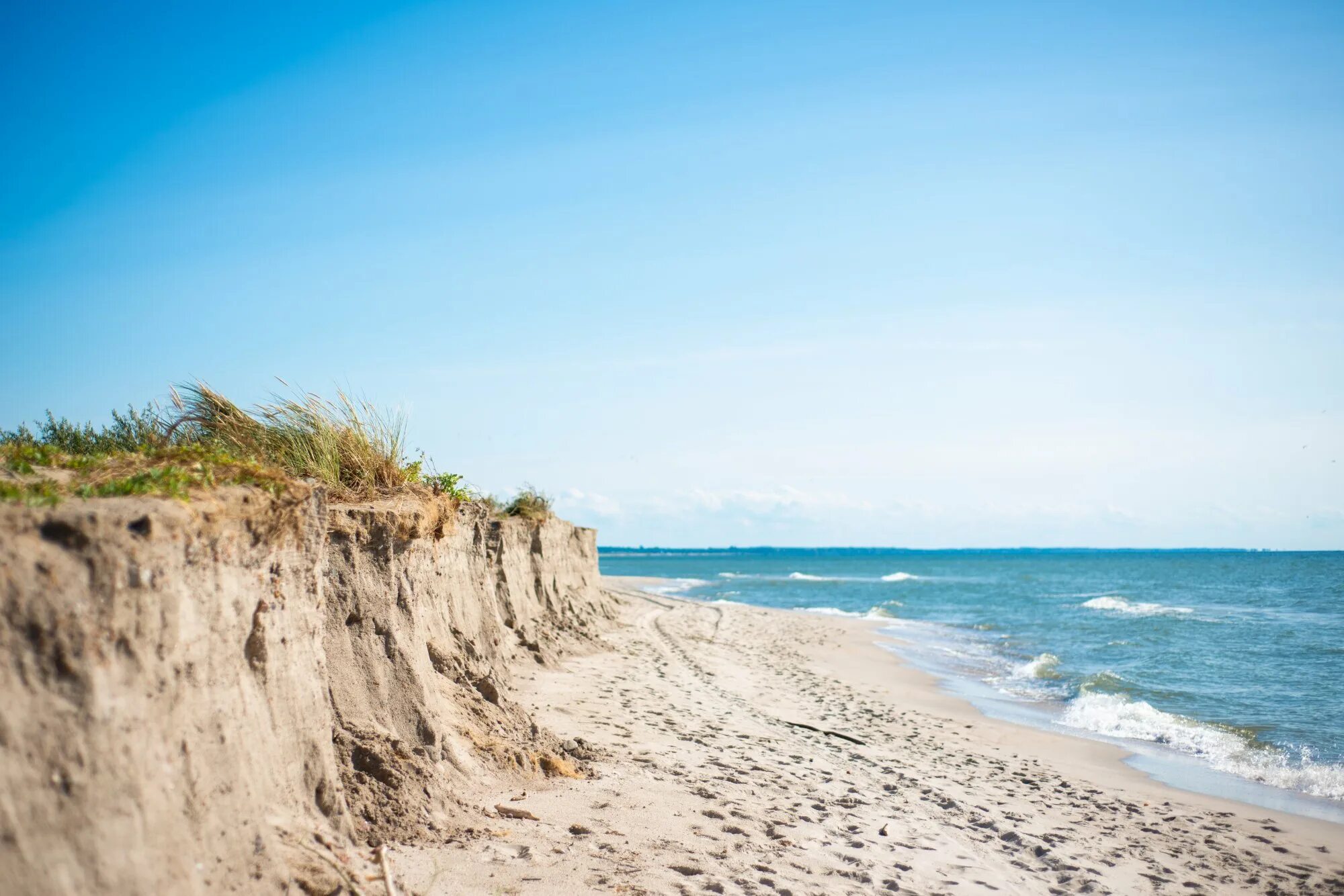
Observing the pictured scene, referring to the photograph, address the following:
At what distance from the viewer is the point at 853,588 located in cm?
5900

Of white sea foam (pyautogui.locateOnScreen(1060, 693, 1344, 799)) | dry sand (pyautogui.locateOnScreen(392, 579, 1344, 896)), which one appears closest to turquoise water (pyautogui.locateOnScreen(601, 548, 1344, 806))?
white sea foam (pyautogui.locateOnScreen(1060, 693, 1344, 799))

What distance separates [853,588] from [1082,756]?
47.9 meters

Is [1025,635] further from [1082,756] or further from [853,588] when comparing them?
[853,588]

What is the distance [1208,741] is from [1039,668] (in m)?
7.40

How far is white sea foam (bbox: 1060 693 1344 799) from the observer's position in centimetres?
1100

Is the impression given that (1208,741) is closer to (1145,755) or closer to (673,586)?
(1145,755)

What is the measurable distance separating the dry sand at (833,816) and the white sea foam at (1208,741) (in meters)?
1.40

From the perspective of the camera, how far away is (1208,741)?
1316cm

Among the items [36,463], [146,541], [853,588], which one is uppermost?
[36,463]

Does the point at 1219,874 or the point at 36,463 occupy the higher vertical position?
the point at 36,463

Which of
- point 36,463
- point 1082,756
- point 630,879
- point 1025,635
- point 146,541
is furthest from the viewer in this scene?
point 1025,635

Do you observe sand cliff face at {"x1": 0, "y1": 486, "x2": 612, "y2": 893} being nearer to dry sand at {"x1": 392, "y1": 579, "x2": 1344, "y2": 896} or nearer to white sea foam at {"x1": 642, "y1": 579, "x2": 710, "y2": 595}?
dry sand at {"x1": 392, "y1": 579, "x2": 1344, "y2": 896}

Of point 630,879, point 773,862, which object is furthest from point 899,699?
point 630,879

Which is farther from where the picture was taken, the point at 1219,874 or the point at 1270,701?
the point at 1270,701
